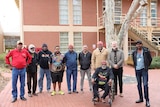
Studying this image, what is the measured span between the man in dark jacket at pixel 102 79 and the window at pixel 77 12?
13567mm

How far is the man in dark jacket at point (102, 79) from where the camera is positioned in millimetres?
7047

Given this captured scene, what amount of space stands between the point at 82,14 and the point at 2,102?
13.9 m

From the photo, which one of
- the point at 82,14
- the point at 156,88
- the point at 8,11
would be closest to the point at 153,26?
the point at 82,14

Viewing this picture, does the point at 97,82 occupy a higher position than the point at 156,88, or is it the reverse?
the point at 97,82

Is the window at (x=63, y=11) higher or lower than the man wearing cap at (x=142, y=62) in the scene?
higher

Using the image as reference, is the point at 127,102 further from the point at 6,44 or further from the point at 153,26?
the point at 6,44

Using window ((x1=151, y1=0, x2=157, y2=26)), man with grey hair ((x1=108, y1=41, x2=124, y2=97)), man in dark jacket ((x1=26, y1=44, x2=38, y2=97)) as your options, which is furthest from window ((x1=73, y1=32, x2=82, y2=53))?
man with grey hair ((x1=108, y1=41, x2=124, y2=97))

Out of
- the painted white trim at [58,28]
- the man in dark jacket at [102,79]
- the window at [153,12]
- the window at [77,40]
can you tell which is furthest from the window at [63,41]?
the man in dark jacket at [102,79]

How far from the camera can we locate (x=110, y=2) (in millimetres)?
11383

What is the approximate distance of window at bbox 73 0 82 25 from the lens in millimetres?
20438

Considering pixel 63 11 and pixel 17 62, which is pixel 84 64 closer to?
pixel 17 62

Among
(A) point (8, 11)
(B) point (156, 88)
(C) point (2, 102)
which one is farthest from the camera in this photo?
(A) point (8, 11)

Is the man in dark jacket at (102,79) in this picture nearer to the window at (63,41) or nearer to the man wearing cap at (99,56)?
the man wearing cap at (99,56)

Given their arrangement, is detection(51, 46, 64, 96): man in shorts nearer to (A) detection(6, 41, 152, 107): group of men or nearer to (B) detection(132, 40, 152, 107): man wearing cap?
(A) detection(6, 41, 152, 107): group of men
